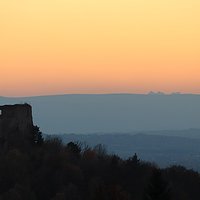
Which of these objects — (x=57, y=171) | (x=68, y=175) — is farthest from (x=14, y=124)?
(x=68, y=175)

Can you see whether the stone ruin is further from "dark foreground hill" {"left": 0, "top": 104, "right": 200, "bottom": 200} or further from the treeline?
the treeline

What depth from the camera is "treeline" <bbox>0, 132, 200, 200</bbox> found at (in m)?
61.3

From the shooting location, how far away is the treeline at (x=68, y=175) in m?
61.3

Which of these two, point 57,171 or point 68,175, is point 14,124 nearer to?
point 57,171

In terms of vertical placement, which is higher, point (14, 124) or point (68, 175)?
point (14, 124)

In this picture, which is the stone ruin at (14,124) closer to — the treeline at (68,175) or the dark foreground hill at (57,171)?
the dark foreground hill at (57,171)

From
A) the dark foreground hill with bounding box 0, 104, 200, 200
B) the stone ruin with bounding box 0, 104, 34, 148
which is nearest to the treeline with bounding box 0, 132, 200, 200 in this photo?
the dark foreground hill with bounding box 0, 104, 200, 200

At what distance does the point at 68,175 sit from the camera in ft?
213

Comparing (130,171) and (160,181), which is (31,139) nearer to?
(130,171)

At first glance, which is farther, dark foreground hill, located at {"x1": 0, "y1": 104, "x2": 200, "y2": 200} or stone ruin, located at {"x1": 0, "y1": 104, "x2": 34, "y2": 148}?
stone ruin, located at {"x1": 0, "y1": 104, "x2": 34, "y2": 148}

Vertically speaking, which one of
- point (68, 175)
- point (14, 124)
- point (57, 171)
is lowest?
point (68, 175)

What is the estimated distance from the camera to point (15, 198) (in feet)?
196

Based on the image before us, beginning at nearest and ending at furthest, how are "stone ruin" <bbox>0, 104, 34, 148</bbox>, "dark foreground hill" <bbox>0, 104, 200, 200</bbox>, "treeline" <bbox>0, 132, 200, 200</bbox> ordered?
"treeline" <bbox>0, 132, 200, 200</bbox>, "dark foreground hill" <bbox>0, 104, 200, 200</bbox>, "stone ruin" <bbox>0, 104, 34, 148</bbox>

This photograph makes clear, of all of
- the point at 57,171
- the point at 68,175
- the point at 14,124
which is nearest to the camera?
the point at 68,175
